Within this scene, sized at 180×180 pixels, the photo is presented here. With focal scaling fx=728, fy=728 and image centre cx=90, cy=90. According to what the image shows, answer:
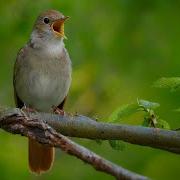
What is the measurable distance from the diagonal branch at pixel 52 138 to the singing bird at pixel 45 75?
101 inches

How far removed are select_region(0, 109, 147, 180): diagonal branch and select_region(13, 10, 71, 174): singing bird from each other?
8.39ft

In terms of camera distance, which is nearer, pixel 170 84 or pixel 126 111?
pixel 170 84

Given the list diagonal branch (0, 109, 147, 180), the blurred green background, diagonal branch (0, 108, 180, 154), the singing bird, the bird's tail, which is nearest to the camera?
diagonal branch (0, 109, 147, 180)

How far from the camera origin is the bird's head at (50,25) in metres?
5.91

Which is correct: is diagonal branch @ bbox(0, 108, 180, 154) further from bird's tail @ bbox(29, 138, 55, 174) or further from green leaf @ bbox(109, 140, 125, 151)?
bird's tail @ bbox(29, 138, 55, 174)

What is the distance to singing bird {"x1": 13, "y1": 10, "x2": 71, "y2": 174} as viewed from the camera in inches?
230

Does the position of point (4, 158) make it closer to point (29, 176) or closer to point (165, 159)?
point (29, 176)

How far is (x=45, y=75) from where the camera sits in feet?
19.2

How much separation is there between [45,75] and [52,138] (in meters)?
3.00

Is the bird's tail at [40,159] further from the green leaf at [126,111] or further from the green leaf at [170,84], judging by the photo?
the green leaf at [170,84]

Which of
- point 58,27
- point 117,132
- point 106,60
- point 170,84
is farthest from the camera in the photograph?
point 106,60

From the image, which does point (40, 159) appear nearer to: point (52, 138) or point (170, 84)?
point (170, 84)

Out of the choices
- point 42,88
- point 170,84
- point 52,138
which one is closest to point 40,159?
point 42,88

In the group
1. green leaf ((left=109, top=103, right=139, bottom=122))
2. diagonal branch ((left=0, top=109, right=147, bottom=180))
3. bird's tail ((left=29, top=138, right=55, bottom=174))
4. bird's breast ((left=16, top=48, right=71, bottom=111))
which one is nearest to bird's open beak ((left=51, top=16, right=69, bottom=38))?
bird's breast ((left=16, top=48, right=71, bottom=111))
